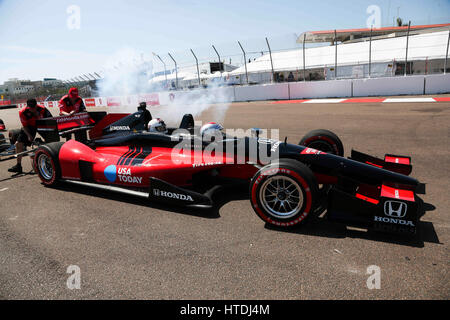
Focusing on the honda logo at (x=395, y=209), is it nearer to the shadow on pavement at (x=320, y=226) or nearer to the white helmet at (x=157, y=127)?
the shadow on pavement at (x=320, y=226)

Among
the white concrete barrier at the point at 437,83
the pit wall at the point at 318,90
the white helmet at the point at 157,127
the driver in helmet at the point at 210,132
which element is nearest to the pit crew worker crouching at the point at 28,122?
the white helmet at the point at 157,127

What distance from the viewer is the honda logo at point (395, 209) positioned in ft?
9.58

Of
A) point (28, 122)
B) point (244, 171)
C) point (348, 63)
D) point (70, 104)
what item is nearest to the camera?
point (244, 171)

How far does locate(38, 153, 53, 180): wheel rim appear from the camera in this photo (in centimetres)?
521

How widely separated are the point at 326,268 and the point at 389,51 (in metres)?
29.7

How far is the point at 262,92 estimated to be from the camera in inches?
810

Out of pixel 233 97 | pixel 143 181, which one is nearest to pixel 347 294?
pixel 143 181

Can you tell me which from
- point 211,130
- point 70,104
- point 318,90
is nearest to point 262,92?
point 318,90

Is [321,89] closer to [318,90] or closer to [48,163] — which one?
[318,90]

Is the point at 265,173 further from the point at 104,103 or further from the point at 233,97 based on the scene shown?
the point at 104,103

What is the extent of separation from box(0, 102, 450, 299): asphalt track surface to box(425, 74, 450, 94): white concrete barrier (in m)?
14.6

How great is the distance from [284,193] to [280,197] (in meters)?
0.06

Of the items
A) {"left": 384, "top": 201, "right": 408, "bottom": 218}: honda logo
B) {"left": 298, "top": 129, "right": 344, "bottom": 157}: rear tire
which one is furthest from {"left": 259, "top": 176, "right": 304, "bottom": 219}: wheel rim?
{"left": 298, "top": 129, "right": 344, "bottom": 157}: rear tire

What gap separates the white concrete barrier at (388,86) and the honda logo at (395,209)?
54.6 feet
